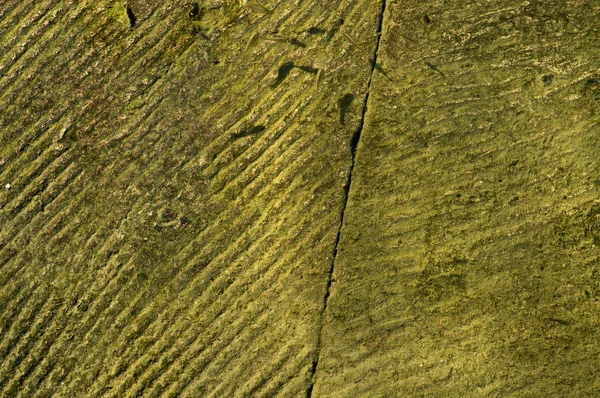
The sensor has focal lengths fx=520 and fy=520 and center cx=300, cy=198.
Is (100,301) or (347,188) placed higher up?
(100,301)

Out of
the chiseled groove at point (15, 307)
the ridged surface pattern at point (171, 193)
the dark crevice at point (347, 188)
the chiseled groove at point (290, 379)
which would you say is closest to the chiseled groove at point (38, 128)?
the ridged surface pattern at point (171, 193)

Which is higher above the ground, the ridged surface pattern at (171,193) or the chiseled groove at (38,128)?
the chiseled groove at (38,128)

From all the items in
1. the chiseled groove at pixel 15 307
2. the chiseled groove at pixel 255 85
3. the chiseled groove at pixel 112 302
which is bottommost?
the chiseled groove at pixel 112 302

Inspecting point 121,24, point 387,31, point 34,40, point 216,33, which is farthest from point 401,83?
point 34,40

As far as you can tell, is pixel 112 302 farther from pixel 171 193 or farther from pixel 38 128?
pixel 38 128

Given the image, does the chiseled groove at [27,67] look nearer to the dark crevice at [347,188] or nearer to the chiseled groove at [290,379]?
the dark crevice at [347,188]

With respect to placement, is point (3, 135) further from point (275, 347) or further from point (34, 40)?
point (275, 347)

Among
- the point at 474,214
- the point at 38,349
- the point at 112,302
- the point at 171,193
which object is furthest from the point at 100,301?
the point at 474,214

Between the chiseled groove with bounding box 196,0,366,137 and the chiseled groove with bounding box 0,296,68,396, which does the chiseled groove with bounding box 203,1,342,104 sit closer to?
the chiseled groove with bounding box 196,0,366,137

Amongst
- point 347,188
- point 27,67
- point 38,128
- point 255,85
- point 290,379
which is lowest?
point 290,379
